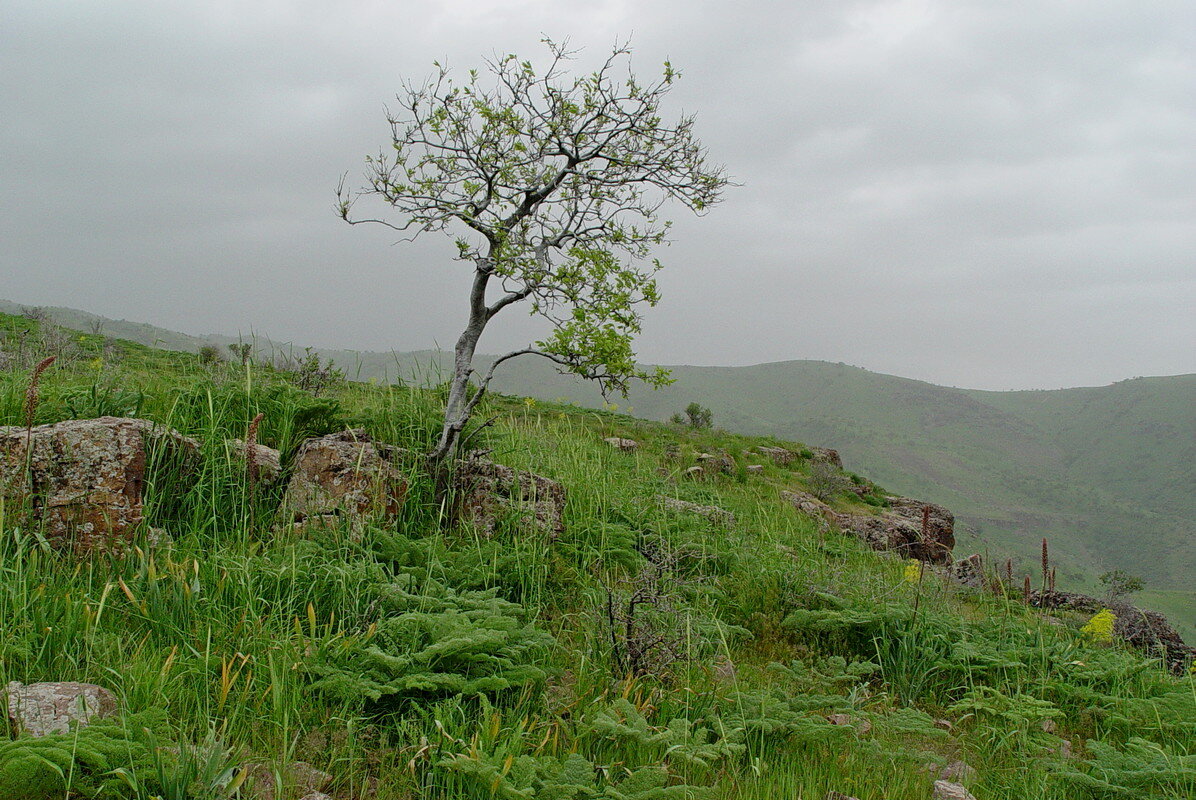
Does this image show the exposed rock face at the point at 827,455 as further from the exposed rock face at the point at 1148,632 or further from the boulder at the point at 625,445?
the exposed rock face at the point at 1148,632

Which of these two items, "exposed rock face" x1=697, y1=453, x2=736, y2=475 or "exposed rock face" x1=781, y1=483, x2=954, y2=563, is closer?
"exposed rock face" x1=781, y1=483, x2=954, y2=563

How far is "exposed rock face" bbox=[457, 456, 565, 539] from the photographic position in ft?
17.7

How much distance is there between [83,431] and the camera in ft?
14.3

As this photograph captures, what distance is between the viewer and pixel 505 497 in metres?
5.72

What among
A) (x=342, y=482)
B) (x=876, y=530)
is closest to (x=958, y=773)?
(x=342, y=482)

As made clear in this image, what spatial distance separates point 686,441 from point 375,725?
14441 mm

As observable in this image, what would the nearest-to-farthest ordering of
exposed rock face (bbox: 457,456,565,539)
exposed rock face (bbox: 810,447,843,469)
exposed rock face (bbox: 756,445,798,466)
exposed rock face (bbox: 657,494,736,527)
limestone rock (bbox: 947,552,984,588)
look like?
exposed rock face (bbox: 457,456,565,539), exposed rock face (bbox: 657,494,736,527), limestone rock (bbox: 947,552,984,588), exposed rock face (bbox: 756,445,798,466), exposed rock face (bbox: 810,447,843,469)

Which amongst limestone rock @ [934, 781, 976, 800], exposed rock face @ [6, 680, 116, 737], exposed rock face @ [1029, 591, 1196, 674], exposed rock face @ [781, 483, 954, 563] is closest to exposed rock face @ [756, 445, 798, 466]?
exposed rock face @ [781, 483, 954, 563]

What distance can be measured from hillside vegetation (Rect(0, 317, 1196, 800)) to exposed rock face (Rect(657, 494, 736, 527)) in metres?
1.23

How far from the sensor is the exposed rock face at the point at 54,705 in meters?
2.24

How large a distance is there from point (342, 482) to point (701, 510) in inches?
170

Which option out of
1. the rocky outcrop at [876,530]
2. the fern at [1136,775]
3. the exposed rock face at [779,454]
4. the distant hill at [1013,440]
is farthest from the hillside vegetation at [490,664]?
the distant hill at [1013,440]

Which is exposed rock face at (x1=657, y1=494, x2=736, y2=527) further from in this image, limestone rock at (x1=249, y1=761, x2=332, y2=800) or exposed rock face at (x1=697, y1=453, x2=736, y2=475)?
Answer: exposed rock face at (x1=697, y1=453, x2=736, y2=475)

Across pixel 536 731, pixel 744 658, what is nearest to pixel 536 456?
pixel 744 658
